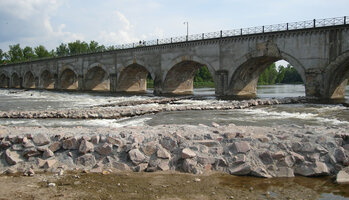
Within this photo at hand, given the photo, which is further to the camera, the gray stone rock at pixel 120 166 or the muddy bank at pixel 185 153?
the gray stone rock at pixel 120 166

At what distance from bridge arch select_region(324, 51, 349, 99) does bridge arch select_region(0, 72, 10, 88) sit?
79418 mm

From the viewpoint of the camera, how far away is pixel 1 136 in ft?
26.6

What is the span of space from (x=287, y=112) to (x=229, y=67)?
13.4m

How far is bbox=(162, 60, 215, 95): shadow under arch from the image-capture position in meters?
37.0

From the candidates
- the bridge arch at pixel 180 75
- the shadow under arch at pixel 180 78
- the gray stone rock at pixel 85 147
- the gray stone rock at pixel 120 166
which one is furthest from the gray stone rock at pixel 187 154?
the shadow under arch at pixel 180 78

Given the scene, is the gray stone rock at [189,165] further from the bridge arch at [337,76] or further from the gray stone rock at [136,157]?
the bridge arch at [337,76]

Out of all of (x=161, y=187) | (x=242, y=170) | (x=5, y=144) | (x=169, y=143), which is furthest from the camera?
(x=5, y=144)

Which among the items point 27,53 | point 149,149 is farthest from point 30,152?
point 27,53

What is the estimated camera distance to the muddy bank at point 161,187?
5.58 metres

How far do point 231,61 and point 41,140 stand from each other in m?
24.7

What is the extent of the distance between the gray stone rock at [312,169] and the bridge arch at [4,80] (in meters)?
88.0

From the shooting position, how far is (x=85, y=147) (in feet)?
24.2

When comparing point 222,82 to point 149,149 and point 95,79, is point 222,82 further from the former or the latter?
point 95,79

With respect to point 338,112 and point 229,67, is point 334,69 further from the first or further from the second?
point 229,67
